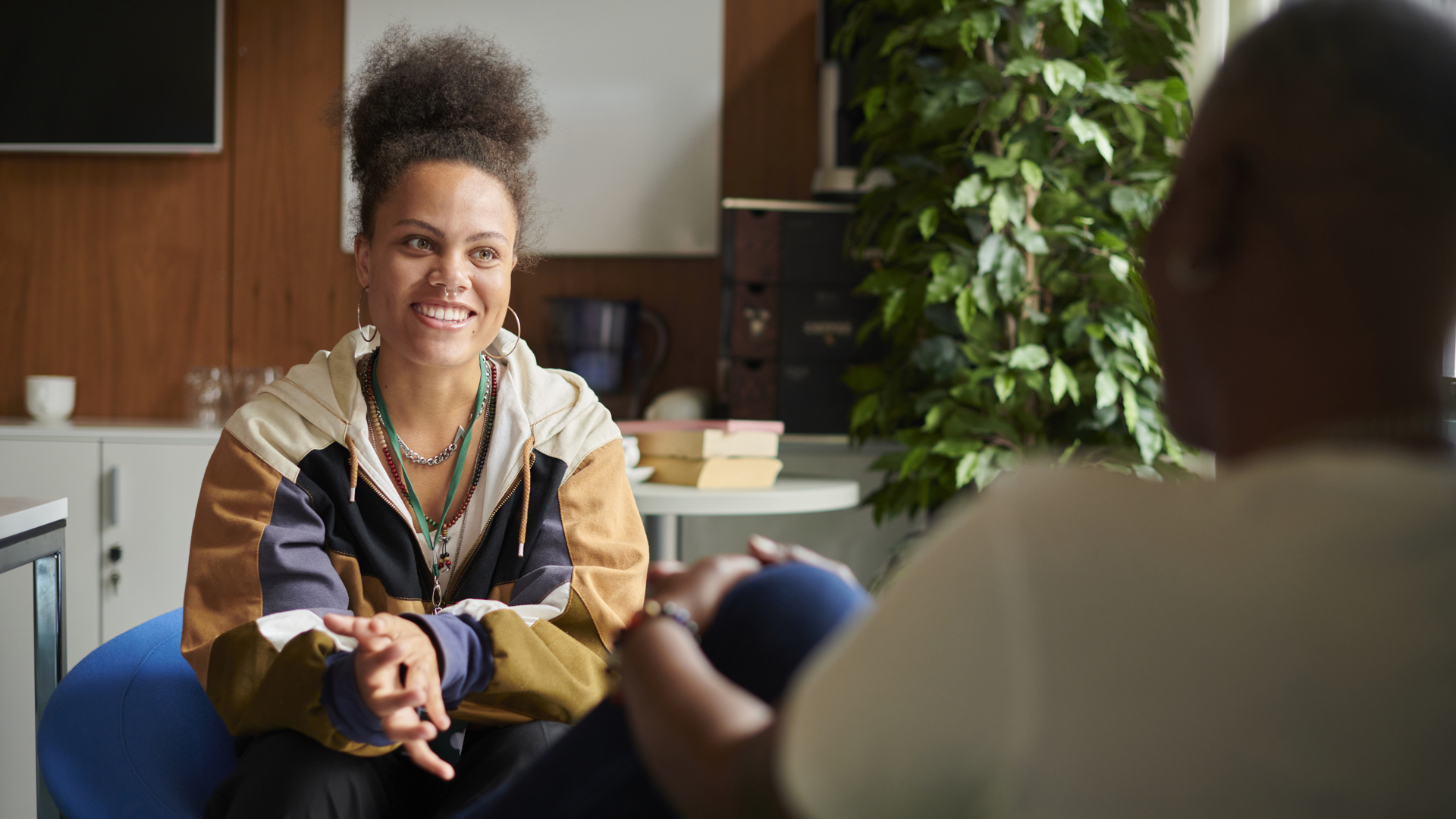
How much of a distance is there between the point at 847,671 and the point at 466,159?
1049 millimetres

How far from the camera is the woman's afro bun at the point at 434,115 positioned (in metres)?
1.30

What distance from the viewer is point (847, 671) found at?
0.42 metres

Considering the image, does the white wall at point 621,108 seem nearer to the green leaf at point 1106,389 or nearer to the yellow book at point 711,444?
the yellow book at point 711,444

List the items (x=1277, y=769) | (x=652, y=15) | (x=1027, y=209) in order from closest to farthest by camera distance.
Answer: (x=1277, y=769) < (x=1027, y=209) < (x=652, y=15)

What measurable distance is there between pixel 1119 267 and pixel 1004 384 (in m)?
0.31

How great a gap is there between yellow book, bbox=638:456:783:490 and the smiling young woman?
1.99 feet

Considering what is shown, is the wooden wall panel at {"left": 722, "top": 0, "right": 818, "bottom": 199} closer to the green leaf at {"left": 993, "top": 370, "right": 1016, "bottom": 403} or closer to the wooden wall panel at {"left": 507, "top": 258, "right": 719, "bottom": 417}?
the wooden wall panel at {"left": 507, "top": 258, "right": 719, "bottom": 417}

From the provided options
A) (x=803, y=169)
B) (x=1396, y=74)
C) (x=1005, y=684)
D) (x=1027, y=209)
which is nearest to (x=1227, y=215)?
(x=1396, y=74)

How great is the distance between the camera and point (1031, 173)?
1.89m

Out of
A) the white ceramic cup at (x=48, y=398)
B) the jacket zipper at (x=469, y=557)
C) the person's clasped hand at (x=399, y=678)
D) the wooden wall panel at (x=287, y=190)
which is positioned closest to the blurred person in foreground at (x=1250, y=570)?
the person's clasped hand at (x=399, y=678)

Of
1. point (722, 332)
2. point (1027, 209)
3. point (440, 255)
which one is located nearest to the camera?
point (440, 255)

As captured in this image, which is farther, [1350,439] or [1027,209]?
[1027,209]

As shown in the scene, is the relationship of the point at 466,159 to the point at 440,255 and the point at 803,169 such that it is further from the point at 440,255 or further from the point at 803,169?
the point at 803,169

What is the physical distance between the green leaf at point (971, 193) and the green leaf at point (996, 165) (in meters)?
0.03
